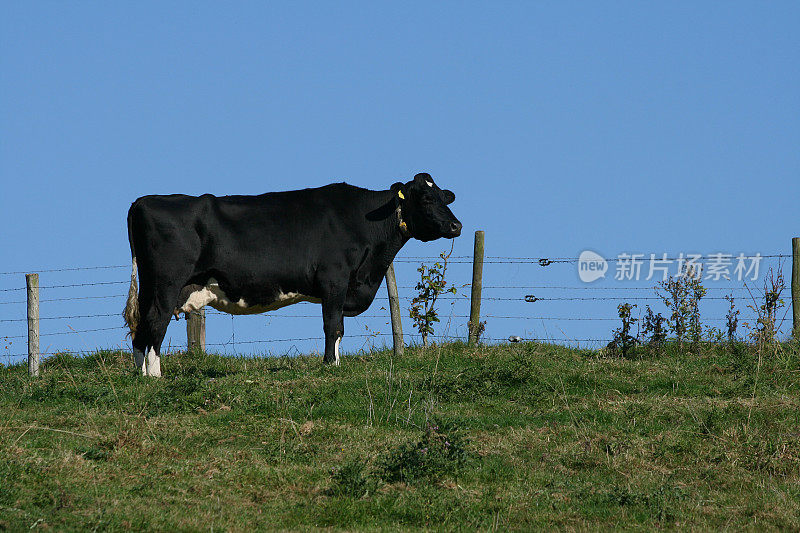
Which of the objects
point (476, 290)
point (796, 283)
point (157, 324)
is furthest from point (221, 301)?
point (796, 283)

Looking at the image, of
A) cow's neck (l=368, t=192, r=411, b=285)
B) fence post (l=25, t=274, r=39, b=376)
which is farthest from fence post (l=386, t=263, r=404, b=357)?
fence post (l=25, t=274, r=39, b=376)

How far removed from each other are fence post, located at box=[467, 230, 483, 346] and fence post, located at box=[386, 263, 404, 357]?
1288mm

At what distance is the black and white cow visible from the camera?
12.3 m

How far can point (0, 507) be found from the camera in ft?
21.0

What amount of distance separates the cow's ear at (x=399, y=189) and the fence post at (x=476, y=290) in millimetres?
2728

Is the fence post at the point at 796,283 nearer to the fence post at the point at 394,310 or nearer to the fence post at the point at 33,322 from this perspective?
the fence post at the point at 394,310

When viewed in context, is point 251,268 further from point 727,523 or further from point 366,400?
point 727,523

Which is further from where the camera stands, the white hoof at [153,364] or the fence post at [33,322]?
the fence post at [33,322]

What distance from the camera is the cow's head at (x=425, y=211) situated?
1387 cm

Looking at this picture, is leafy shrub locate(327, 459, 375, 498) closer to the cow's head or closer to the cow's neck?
the cow's neck

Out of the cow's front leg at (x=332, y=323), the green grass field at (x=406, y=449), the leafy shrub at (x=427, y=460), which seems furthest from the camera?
the cow's front leg at (x=332, y=323)

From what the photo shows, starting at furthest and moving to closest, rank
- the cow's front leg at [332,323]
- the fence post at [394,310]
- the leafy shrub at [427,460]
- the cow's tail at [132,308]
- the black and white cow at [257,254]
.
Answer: the fence post at [394,310], the cow's front leg at [332,323], the cow's tail at [132,308], the black and white cow at [257,254], the leafy shrub at [427,460]

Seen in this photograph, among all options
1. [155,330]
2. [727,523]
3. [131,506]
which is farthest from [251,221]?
[727,523]

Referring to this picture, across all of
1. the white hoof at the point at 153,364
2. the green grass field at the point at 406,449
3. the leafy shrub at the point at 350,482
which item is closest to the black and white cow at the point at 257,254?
the white hoof at the point at 153,364
